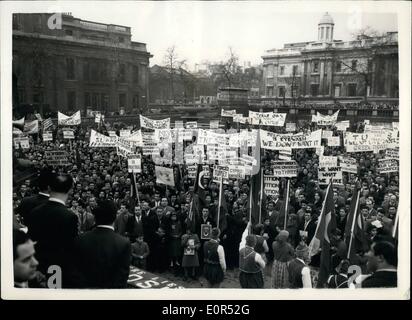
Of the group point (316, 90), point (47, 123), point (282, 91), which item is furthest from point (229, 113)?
point (47, 123)

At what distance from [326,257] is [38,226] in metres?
4.60

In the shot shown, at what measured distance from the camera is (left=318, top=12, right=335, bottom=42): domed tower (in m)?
7.49

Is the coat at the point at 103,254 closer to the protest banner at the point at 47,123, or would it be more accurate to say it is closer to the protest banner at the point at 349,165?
the protest banner at the point at 47,123

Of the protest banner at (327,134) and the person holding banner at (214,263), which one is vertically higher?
the protest banner at (327,134)

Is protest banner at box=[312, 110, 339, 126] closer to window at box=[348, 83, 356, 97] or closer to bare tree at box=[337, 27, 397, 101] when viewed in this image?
window at box=[348, 83, 356, 97]

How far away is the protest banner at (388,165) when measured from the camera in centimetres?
732

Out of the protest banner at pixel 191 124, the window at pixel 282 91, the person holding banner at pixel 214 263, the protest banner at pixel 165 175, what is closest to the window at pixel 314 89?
the window at pixel 282 91

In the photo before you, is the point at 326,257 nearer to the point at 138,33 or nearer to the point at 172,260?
the point at 172,260

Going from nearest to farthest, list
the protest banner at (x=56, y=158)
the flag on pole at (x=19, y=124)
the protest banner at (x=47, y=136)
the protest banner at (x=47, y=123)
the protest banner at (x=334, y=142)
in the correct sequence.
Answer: the flag on pole at (x=19, y=124) → the protest banner at (x=56, y=158) → the protest banner at (x=47, y=136) → the protest banner at (x=47, y=123) → the protest banner at (x=334, y=142)

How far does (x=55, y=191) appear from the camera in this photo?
19.1 feet

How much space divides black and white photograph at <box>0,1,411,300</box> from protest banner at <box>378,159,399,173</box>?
0.04 meters

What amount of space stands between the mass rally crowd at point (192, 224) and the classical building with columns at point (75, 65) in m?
0.76

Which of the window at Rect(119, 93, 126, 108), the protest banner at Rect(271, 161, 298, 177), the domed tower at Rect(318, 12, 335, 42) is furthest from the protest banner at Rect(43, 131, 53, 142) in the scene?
the domed tower at Rect(318, 12, 335, 42)

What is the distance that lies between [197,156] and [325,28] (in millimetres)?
3729
